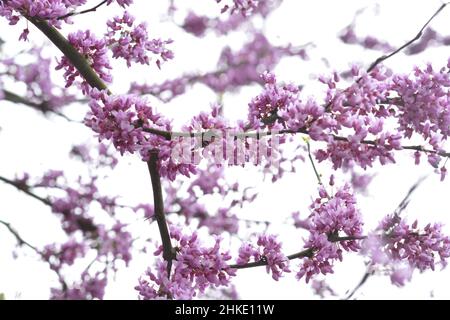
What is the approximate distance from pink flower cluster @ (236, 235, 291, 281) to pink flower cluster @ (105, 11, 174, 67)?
1.54 metres

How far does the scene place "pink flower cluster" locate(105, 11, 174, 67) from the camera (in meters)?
3.91

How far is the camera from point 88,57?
3596mm

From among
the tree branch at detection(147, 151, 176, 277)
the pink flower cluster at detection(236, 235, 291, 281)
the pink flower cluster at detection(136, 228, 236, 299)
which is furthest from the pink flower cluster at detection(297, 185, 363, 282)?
the tree branch at detection(147, 151, 176, 277)

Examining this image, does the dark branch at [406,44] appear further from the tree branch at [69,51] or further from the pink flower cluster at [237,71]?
the pink flower cluster at [237,71]

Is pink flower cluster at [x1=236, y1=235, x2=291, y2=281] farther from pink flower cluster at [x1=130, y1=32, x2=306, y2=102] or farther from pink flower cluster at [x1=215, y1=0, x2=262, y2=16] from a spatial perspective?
pink flower cluster at [x1=130, y1=32, x2=306, y2=102]

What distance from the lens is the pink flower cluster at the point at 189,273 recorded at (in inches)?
130

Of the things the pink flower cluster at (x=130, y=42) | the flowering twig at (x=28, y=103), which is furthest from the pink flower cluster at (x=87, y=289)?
the pink flower cluster at (x=130, y=42)

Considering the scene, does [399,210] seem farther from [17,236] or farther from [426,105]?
[17,236]

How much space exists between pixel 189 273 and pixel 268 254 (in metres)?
0.50

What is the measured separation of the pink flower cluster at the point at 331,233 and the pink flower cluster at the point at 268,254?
0.16 meters

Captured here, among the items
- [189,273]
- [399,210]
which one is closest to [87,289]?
[189,273]
